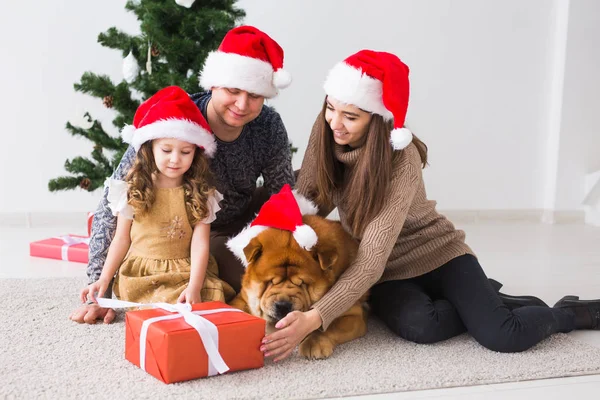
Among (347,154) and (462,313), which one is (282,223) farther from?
(462,313)

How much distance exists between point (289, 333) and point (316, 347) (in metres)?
0.13

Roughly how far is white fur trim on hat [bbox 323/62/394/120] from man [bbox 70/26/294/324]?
10.8 inches

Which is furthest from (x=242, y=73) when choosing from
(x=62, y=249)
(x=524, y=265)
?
(x=524, y=265)

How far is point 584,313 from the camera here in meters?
2.12

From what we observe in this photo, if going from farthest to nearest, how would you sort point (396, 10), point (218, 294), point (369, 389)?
point (396, 10) < point (218, 294) < point (369, 389)

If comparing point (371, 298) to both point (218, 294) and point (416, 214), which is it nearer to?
point (416, 214)

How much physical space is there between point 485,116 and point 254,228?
3.12 metres

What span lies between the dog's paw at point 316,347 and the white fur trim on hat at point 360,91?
27.7 inches

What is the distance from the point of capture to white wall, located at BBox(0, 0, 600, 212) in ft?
13.0

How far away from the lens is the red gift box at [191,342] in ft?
5.10

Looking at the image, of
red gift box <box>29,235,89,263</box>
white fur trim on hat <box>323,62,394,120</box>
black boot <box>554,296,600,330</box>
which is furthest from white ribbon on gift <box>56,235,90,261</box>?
black boot <box>554,296,600,330</box>

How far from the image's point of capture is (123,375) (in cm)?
164

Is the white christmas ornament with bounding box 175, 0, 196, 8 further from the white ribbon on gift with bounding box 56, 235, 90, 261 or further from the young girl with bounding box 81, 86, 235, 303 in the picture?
the white ribbon on gift with bounding box 56, 235, 90, 261

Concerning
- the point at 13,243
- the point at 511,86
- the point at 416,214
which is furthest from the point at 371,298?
the point at 511,86
